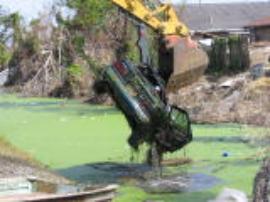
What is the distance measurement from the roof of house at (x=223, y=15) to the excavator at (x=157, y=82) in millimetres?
43670

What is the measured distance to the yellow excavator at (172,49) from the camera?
12117mm

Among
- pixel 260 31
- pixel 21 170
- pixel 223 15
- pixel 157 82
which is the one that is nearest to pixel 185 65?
pixel 157 82

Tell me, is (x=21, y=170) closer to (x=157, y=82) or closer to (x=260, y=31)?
(x=157, y=82)

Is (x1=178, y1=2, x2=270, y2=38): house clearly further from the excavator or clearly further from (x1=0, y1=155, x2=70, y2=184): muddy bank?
(x1=0, y1=155, x2=70, y2=184): muddy bank

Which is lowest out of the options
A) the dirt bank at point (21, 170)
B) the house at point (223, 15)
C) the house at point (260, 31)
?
the dirt bank at point (21, 170)

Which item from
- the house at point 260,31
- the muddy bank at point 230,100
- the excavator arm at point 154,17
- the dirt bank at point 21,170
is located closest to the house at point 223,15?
the house at point 260,31

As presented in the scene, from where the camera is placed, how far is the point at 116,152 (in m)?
15.1

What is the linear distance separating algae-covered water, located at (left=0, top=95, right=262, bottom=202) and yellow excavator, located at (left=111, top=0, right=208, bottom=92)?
4.94ft

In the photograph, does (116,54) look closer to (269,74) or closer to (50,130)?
(269,74)

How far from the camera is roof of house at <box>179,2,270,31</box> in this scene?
189 ft

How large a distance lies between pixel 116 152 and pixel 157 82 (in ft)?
10.7

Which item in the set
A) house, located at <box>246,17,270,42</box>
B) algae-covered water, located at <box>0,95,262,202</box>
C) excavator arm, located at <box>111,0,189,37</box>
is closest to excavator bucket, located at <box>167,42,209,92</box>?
excavator arm, located at <box>111,0,189,37</box>

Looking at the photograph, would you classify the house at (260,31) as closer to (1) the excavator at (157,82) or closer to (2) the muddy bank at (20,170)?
(1) the excavator at (157,82)

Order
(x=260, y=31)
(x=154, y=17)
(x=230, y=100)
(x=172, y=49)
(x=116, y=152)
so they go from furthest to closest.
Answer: (x=260, y=31) < (x=230, y=100) < (x=116, y=152) < (x=154, y=17) < (x=172, y=49)
